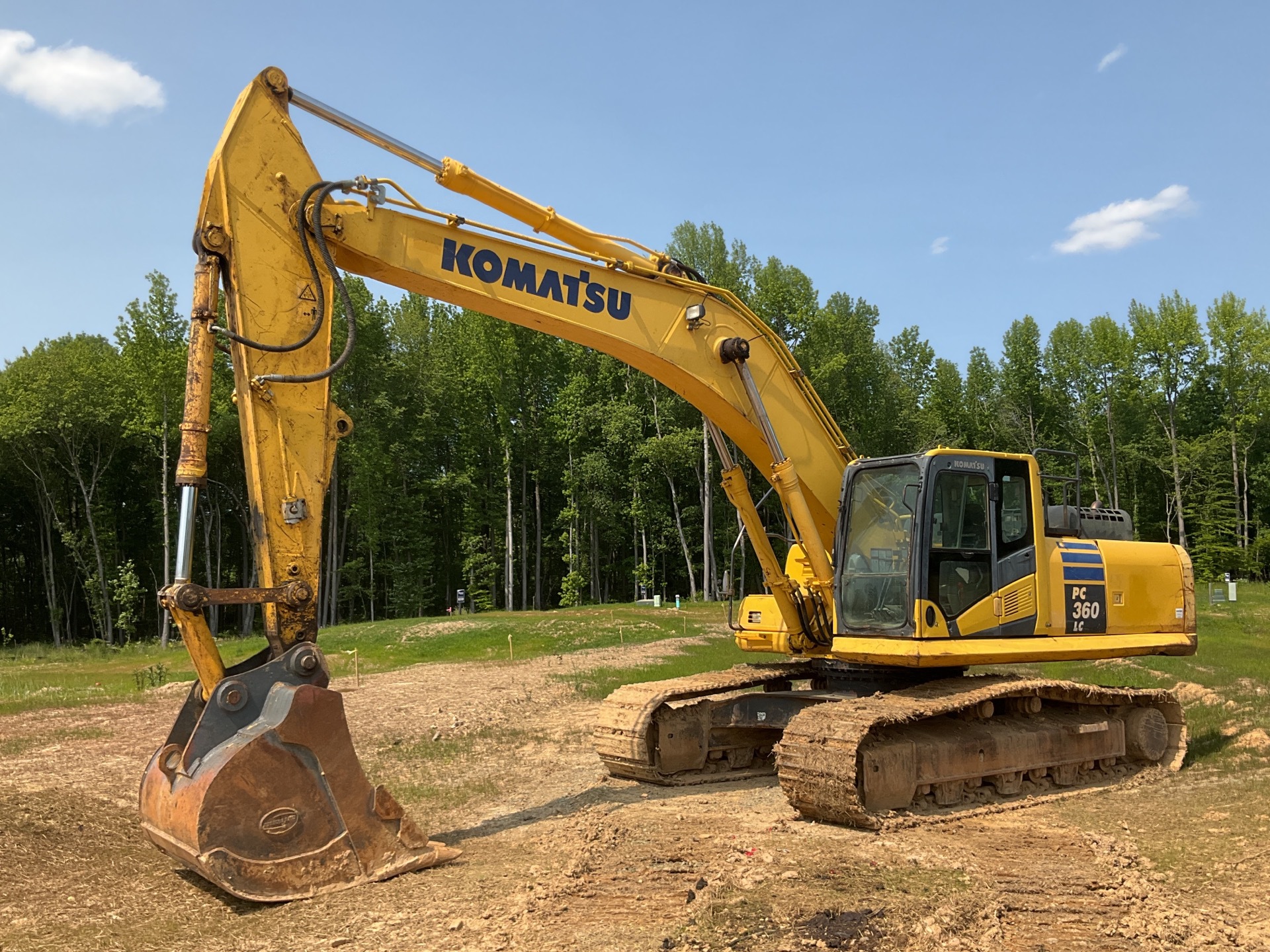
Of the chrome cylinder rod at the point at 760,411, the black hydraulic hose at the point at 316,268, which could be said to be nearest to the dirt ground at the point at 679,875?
the chrome cylinder rod at the point at 760,411

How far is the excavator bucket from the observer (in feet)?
18.3

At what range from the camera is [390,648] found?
2317 cm

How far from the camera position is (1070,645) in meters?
9.09

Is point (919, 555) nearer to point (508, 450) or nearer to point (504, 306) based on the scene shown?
point (504, 306)

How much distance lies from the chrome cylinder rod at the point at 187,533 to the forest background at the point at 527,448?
32014 millimetres

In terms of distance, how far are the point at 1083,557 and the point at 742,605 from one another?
130 inches

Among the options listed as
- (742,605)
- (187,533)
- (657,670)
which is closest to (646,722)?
(742,605)

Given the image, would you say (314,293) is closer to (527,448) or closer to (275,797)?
(275,797)

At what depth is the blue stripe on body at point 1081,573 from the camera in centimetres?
926

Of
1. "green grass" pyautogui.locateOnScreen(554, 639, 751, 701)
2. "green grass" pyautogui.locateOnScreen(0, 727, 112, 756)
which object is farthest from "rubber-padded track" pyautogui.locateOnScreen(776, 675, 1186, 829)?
"green grass" pyautogui.locateOnScreen(0, 727, 112, 756)

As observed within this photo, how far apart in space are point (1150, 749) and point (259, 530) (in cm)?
Answer: 862

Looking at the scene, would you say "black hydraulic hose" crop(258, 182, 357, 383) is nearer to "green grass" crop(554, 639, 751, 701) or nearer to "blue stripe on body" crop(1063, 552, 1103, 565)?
"blue stripe on body" crop(1063, 552, 1103, 565)

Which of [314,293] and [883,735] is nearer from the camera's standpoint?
[314,293]

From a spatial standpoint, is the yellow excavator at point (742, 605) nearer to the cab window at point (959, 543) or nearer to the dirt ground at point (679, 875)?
the cab window at point (959, 543)
